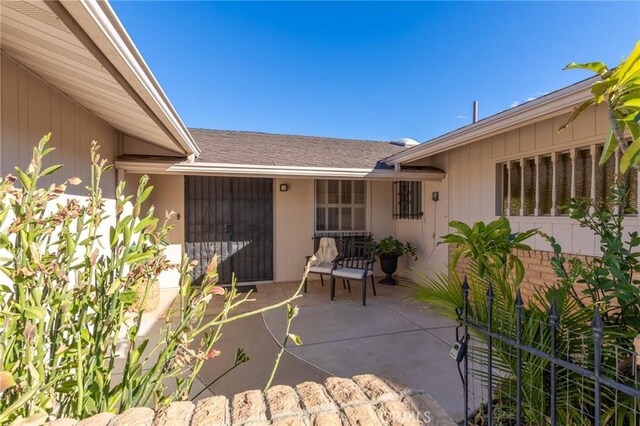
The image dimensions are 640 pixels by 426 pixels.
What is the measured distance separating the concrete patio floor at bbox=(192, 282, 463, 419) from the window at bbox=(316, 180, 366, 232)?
2.42 metres

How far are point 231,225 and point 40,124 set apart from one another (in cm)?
455

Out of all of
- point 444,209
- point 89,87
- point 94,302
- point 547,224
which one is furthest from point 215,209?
point 547,224

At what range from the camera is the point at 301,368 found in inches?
120

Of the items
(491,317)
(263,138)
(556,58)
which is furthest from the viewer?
(263,138)

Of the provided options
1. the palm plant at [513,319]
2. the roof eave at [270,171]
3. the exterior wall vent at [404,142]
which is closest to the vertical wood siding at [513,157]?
the roof eave at [270,171]

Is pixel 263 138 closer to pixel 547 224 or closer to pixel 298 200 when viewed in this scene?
pixel 298 200

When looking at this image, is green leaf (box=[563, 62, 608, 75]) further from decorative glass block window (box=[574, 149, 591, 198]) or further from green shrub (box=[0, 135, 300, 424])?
decorative glass block window (box=[574, 149, 591, 198])

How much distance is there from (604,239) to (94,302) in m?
2.52

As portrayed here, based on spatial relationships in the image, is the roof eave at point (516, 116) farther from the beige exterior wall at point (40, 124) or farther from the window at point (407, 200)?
the beige exterior wall at point (40, 124)

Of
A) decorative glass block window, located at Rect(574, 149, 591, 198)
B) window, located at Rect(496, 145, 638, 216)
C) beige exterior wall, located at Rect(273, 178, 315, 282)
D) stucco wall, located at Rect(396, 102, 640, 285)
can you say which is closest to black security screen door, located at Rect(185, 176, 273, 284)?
beige exterior wall, located at Rect(273, 178, 315, 282)

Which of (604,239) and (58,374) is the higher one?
(604,239)

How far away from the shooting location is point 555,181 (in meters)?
3.76

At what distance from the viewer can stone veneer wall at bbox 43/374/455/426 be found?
3.42 ft

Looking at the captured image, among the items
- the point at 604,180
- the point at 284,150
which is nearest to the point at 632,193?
the point at 604,180
